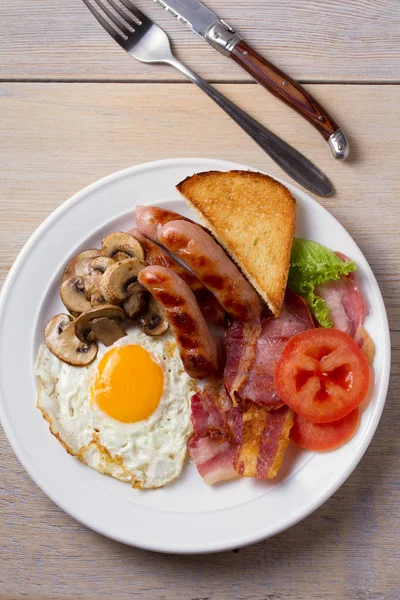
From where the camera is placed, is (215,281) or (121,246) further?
(121,246)

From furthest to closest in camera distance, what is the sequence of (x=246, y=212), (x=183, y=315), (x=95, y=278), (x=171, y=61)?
(x=171, y=61)
(x=246, y=212)
(x=95, y=278)
(x=183, y=315)

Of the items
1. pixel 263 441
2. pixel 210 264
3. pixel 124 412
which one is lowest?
pixel 124 412

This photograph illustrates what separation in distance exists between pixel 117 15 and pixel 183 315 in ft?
5.90

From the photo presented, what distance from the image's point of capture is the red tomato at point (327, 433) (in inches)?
112

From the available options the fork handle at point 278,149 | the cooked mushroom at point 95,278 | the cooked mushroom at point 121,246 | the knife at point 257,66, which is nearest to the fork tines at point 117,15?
the knife at point 257,66

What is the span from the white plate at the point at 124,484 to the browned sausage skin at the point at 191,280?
20 centimetres

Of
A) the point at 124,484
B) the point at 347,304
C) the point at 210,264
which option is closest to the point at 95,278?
the point at 210,264

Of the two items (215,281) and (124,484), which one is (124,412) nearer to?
(124,484)

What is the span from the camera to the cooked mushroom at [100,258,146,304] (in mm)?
2832

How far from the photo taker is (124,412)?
2.85 meters

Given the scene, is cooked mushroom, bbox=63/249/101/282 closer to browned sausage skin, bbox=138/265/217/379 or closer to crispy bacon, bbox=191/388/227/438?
browned sausage skin, bbox=138/265/217/379

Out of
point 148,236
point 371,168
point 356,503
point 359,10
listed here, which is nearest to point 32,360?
point 148,236

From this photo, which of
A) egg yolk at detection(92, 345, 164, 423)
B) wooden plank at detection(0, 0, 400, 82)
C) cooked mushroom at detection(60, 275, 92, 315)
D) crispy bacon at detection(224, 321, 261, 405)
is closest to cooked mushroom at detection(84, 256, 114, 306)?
cooked mushroom at detection(60, 275, 92, 315)

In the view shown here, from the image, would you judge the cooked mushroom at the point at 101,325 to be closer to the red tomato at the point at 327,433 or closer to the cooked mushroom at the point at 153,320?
the cooked mushroom at the point at 153,320
